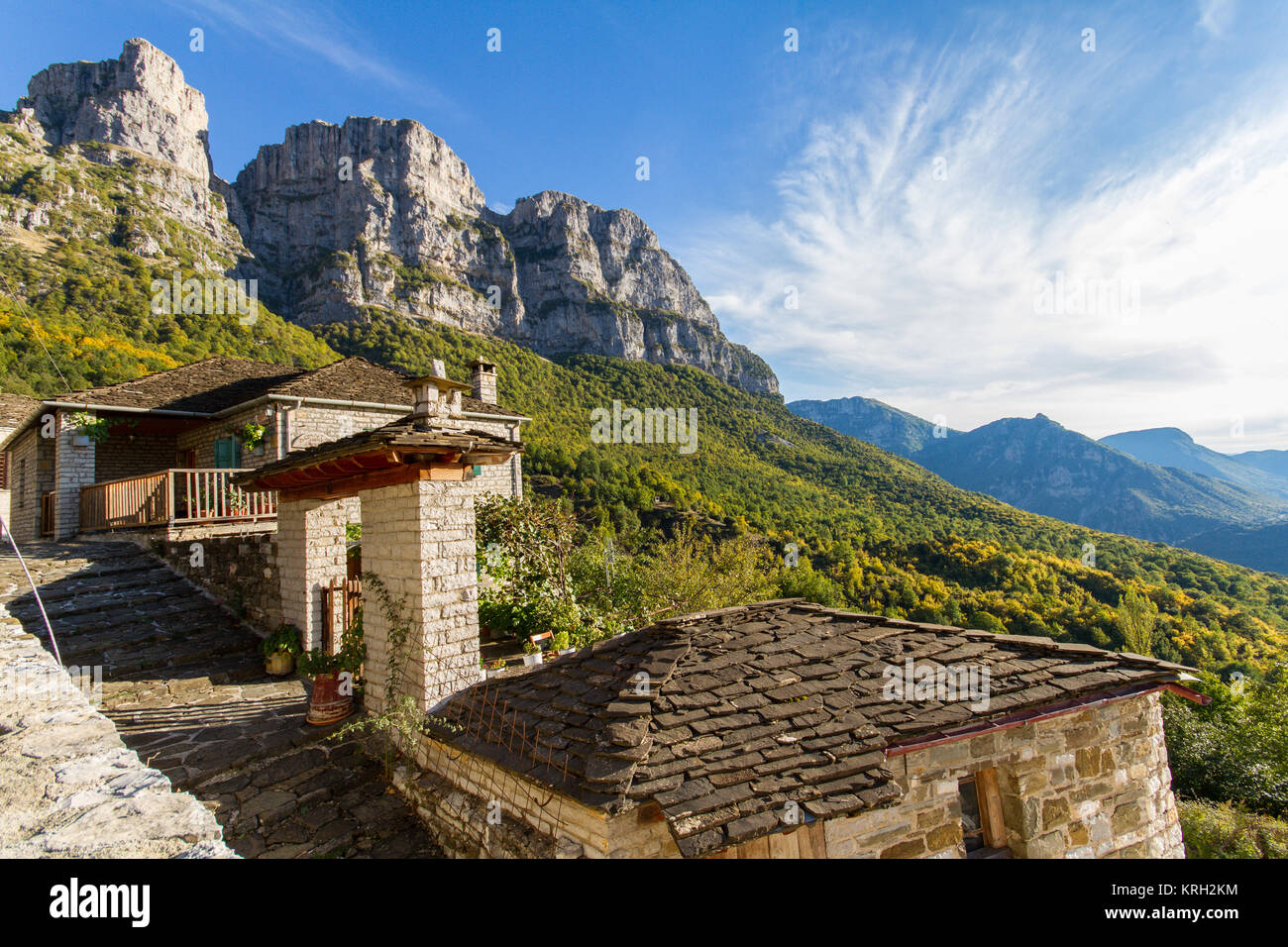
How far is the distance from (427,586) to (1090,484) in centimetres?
11676

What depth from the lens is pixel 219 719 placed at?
19.7 feet

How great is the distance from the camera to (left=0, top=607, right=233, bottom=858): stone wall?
6.41 feet

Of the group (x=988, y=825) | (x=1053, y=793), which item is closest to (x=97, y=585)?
(x=988, y=825)

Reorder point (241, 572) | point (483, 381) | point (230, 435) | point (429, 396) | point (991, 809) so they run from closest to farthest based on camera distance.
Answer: point (991, 809) → point (429, 396) → point (241, 572) → point (230, 435) → point (483, 381)

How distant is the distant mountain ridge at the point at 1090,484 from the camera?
72188mm

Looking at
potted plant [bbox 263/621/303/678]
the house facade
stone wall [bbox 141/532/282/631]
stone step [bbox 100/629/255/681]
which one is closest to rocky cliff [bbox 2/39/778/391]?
the house facade

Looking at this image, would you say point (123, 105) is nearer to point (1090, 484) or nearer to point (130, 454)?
point (130, 454)

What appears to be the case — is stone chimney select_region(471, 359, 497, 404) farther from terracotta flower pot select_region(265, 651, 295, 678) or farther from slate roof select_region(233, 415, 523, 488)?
slate roof select_region(233, 415, 523, 488)

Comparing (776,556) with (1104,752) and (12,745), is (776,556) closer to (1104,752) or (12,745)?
(1104,752)

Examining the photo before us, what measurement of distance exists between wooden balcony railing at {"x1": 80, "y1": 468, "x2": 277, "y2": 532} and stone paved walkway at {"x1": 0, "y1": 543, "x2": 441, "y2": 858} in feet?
4.55

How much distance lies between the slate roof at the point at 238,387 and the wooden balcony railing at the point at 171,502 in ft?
8.17

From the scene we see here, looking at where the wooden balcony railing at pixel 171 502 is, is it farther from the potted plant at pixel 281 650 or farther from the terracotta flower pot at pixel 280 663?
the terracotta flower pot at pixel 280 663
